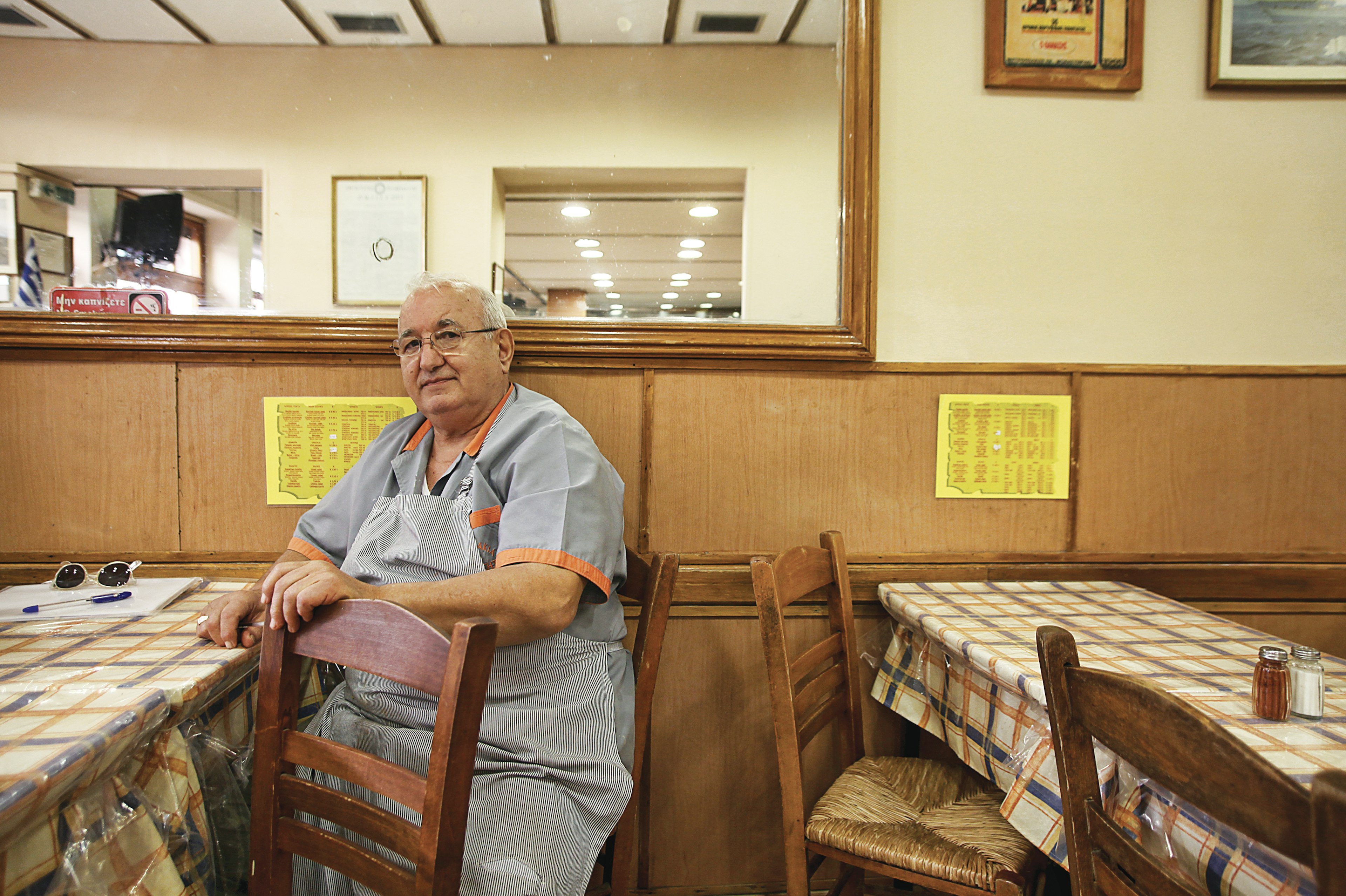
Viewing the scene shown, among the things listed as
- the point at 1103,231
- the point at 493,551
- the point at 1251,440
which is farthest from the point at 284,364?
the point at 1251,440

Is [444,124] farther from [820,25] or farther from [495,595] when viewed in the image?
[495,595]

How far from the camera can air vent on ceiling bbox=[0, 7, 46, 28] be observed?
1.67m

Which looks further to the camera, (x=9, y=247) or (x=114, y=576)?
(x=9, y=247)

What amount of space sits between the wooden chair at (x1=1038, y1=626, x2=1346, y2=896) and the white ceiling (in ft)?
5.28

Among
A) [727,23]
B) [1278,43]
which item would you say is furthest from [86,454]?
[1278,43]

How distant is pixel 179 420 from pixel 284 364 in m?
0.30

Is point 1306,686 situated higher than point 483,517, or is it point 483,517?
point 483,517

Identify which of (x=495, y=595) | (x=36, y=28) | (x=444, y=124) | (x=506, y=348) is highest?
(x=36, y=28)

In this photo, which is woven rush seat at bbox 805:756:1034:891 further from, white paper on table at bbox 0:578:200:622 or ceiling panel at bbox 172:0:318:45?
ceiling panel at bbox 172:0:318:45

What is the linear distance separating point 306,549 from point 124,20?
144 cm

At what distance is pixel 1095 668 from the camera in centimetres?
112

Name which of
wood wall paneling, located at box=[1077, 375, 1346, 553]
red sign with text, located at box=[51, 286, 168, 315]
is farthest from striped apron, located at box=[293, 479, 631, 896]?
wood wall paneling, located at box=[1077, 375, 1346, 553]

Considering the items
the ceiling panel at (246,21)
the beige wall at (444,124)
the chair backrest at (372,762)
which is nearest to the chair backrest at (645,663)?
the chair backrest at (372,762)

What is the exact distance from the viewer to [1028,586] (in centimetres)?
170
